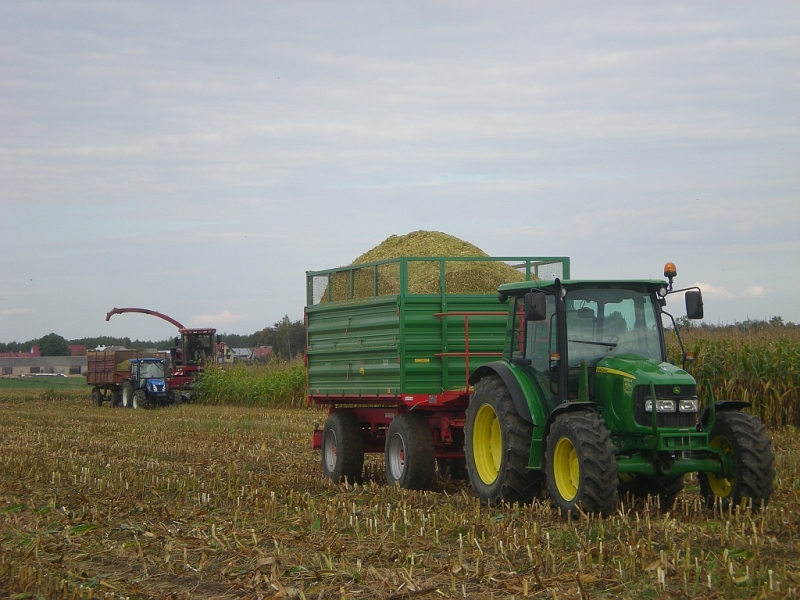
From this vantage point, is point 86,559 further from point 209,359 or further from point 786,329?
point 209,359

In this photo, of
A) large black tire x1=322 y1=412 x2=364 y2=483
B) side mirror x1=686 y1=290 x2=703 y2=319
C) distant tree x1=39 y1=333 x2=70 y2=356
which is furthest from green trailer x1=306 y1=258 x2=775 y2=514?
distant tree x1=39 y1=333 x2=70 y2=356

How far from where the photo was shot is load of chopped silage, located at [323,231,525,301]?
11.4 m

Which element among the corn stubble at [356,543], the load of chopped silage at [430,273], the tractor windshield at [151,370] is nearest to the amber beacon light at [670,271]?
the corn stubble at [356,543]

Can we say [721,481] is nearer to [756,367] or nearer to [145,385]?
[756,367]

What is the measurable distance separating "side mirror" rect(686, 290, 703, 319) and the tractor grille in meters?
0.64

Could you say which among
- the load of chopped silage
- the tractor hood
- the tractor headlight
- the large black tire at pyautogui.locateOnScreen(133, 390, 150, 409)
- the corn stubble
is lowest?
the corn stubble

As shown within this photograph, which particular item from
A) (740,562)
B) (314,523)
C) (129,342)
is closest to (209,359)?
(314,523)

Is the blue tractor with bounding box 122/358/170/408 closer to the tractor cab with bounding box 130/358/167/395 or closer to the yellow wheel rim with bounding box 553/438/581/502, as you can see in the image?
the tractor cab with bounding box 130/358/167/395

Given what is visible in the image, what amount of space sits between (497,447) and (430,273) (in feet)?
8.28

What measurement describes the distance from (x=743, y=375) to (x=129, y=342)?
248 feet

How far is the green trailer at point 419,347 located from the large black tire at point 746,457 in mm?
2810

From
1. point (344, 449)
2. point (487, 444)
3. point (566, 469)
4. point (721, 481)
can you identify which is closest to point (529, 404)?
point (566, 469)

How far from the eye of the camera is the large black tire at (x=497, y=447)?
8977 mm

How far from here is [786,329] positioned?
62.7 ft
